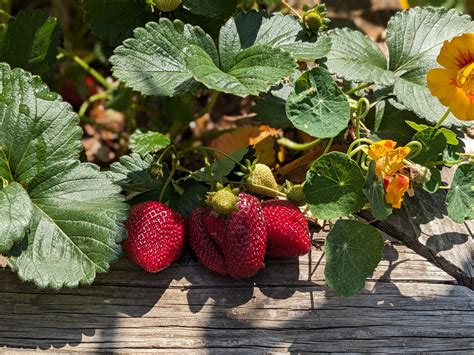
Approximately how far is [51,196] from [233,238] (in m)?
0.36

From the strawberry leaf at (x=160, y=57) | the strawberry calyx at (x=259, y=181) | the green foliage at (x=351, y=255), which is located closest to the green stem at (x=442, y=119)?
the green foliage at (x=351, y=255)

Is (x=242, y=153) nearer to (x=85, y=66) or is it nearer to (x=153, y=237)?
(x=153, y=237)

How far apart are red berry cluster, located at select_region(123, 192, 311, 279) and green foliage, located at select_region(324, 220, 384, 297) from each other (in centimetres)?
9

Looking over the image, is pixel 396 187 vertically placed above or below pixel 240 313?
above

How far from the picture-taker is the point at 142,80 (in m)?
1.44

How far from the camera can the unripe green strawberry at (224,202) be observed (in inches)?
53.1

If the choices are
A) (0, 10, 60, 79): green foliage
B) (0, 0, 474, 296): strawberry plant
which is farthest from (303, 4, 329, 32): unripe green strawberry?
(0, 10, 60, 79): green foliage

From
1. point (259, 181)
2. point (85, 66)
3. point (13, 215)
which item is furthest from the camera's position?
point (85, 66)

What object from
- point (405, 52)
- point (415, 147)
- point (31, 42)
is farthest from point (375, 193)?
point (31, 42)

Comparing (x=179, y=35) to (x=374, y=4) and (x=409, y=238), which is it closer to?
(x=409, y=238)

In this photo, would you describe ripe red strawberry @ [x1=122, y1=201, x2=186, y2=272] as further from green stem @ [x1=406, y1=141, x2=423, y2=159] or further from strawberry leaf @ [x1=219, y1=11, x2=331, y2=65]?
green stem @ [x1=406, y1=141, x2=423, y2=159]

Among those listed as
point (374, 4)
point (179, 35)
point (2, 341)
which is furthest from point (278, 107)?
point (374, 4)

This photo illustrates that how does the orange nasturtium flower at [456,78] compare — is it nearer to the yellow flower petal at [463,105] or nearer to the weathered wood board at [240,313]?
the yellow flower petal at [463,105]

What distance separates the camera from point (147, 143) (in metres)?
1.58
